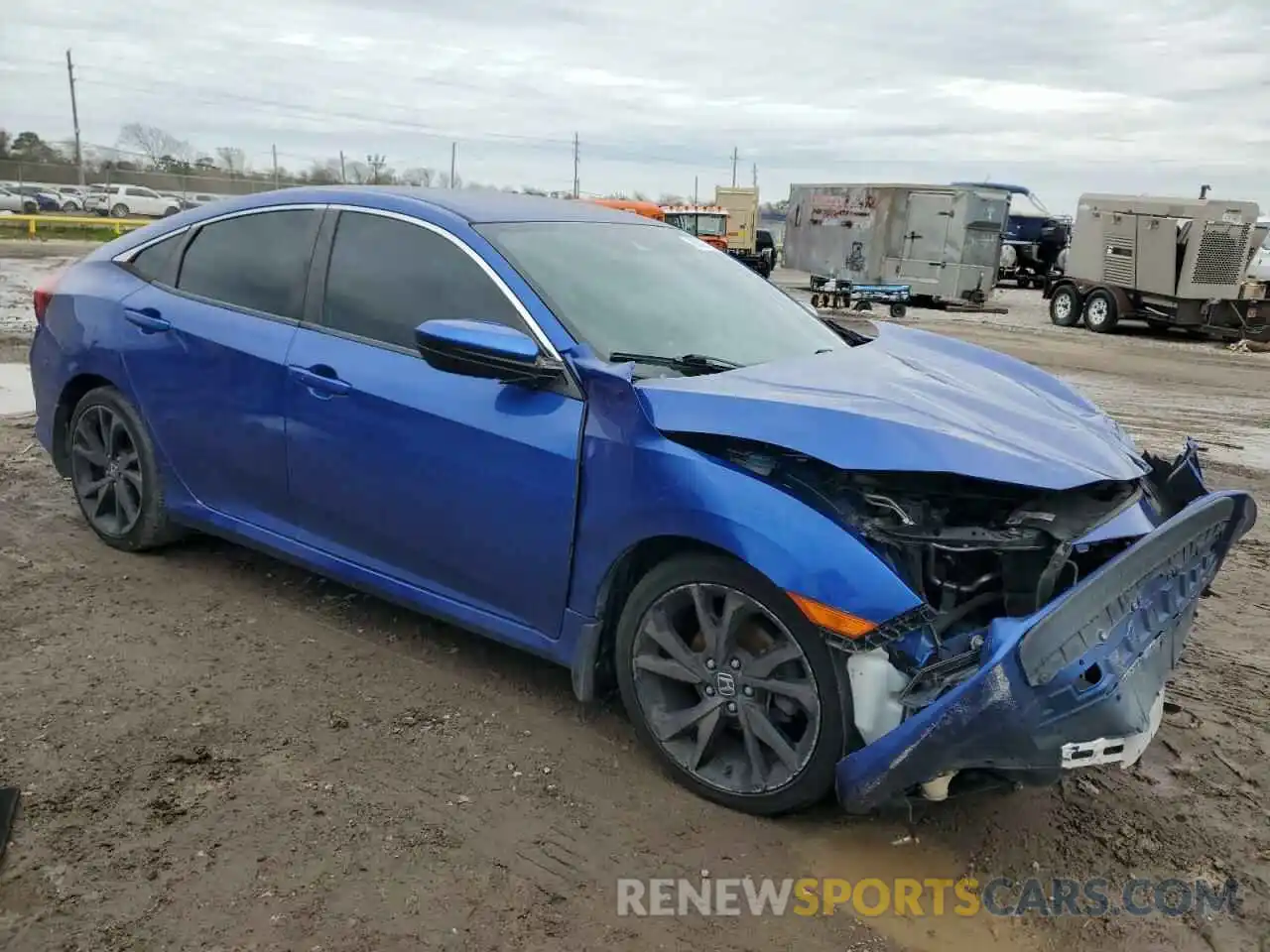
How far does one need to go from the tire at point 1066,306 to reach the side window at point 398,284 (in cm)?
1924

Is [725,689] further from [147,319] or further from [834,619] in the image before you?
[147,319]

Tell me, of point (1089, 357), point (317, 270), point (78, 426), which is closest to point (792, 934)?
point (317, 270)

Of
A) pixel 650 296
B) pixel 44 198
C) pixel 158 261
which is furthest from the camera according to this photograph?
pixel 44 198

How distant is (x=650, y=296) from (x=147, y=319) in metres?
2.23

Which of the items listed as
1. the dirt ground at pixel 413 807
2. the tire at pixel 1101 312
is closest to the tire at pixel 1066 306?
the tire at pixel 1101 312

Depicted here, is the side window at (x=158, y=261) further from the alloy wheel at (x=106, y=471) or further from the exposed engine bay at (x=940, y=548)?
the exposed engine bay at (x=940, y=548)

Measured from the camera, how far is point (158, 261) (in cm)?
447

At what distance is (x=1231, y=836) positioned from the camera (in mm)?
2934

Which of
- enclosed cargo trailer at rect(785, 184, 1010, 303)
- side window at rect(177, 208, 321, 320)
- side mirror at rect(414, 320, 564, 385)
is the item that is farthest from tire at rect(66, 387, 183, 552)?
enclosed cargo trailer at rect(785, 184, 1010, 303)

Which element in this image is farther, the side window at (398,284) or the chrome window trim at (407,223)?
the side window at (398,284)

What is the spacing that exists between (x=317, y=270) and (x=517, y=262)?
925mm

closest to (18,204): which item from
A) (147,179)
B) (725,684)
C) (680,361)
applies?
(147,179)

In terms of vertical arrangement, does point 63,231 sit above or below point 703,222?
below

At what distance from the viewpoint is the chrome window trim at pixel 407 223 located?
3.23 meters
